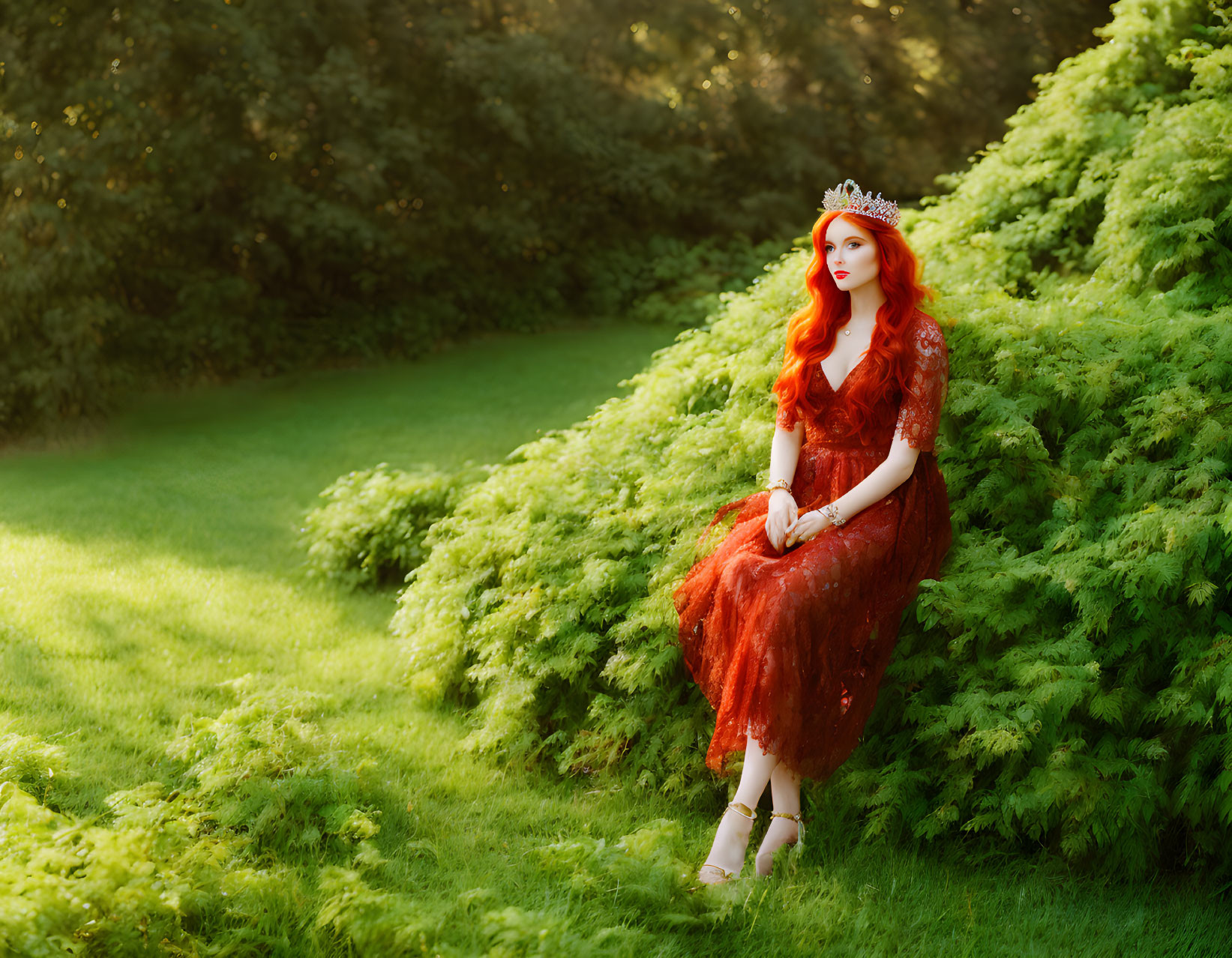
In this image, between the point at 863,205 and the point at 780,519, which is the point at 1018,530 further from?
the point at 863,205

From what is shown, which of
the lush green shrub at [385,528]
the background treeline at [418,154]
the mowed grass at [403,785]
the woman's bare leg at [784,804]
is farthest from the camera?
the background treeline at [418,154]

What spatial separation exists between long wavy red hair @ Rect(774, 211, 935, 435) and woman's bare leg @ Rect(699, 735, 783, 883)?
4.02ft

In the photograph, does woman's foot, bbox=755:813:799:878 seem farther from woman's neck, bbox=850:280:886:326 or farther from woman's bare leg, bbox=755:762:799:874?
woman's neck, bbox=850:280:886:326

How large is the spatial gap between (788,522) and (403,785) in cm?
189

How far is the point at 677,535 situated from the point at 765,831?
1.35 meters

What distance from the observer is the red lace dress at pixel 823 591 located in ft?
11.1

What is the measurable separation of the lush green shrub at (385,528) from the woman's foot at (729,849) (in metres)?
3.69

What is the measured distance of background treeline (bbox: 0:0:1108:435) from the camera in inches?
423

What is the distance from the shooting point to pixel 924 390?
3.61 meters

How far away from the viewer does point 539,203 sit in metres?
17.8

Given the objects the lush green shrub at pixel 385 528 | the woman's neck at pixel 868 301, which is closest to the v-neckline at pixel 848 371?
the woman's neck at pixel 868 301

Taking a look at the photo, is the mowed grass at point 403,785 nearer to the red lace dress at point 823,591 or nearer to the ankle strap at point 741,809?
the ankle strap at point 741,809

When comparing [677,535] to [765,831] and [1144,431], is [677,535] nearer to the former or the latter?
[765,831]

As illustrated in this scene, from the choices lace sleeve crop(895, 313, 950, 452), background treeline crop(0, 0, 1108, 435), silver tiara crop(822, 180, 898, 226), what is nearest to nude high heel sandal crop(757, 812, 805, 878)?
lace sleeve crop(895, 313, 950, 452)
